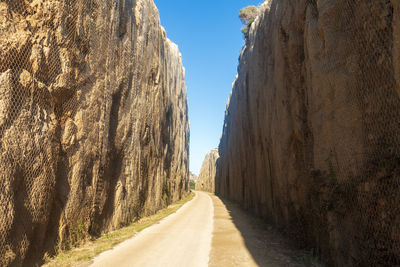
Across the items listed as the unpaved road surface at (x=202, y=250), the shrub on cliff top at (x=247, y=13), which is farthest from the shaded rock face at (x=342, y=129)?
the shrub on cliff top at (x=247, y=13)

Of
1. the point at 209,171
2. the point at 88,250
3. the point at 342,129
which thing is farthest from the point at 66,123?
the point at 209,171

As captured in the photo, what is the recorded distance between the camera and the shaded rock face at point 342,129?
445 centimetres

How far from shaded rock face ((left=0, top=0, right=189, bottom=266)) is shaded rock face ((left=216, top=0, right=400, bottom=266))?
735cm

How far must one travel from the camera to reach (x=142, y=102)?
583 inches

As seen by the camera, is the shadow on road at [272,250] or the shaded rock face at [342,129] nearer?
the shaded rock face at [342,129]

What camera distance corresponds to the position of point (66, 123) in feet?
26.4

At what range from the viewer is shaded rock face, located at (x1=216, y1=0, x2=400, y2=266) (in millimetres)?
4445

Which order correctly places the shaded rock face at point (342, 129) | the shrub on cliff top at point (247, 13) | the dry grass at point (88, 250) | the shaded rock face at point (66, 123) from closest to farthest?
the shaded rock face at point (342, 129) → the shaded rock face at point (66, 123) → the dry grass at point (88, 250) → the shrub on cliff top at point (247, 13)

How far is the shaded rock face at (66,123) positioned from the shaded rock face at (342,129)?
24.1 feet

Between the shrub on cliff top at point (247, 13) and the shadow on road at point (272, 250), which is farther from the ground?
the shrub on cliff top at point (247, 13)

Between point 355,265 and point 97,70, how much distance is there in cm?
1017

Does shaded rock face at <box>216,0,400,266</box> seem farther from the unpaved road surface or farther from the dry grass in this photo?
the dry grass

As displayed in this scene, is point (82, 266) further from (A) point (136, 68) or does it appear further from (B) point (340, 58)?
(A) point (136, 68)

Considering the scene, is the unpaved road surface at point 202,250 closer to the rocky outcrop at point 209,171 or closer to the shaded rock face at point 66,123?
the shaded rock face at point 66,123
